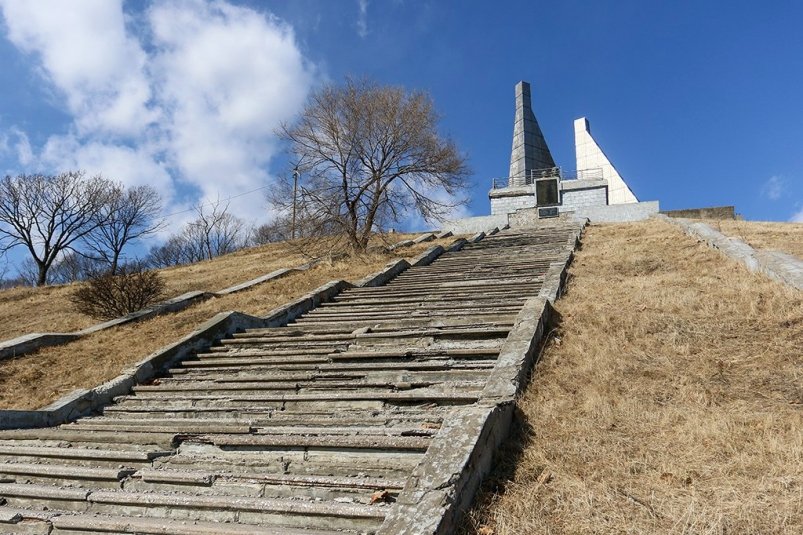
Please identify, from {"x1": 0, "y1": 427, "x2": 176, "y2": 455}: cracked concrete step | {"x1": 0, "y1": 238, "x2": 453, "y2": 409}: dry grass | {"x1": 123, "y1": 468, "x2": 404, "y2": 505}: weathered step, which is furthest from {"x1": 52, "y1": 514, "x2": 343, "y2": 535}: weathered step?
{"x1": 0, "y1": 238, "x2": 453, "y2": 409}: dry grass

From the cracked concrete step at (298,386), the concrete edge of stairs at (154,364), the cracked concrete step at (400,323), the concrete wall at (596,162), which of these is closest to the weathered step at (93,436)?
the concrete edge of stairs at (154,364)

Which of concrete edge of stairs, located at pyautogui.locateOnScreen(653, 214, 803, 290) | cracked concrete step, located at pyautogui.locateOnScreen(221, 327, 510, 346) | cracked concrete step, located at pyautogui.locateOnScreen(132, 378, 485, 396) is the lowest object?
cracked concrete step, located at pyautogui.locateOnScreen(132, 378, 485, 396)

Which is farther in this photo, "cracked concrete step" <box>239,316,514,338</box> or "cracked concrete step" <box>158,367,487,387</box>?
"cracked concrete step" <box>239,316,514,338</box>

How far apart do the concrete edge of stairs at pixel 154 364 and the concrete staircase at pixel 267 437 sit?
0.20 meters

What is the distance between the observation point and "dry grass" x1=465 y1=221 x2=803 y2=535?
3.29 m

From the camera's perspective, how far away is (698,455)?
3.92 meters

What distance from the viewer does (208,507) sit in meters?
3.69

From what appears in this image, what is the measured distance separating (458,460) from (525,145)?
3983cm

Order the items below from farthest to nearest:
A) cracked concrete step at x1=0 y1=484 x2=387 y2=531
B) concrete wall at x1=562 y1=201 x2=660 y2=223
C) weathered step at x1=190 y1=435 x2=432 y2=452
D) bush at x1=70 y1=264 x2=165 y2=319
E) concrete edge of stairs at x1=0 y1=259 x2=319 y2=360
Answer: concrete wall at x1=562 y1=201 x2=660 y2=223 < bush at x1=70 y1=264 x2=165 y2=319 < concrete edge of stairs at x1=0 y1=259 x2=319 y2=360 < weathered step at x1=190 y1=435 x2=432 y2=452 < cracked concrete step at x1=0 y1=484 x2=387 y2=531

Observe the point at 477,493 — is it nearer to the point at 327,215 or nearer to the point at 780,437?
the point at 780,437

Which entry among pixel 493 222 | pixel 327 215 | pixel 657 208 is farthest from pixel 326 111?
pixel 657 208

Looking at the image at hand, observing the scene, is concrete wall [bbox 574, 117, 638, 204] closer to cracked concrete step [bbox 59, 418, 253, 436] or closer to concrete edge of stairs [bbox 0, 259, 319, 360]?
concrete edge of stairs [bbox 0, 259, 319, 360]

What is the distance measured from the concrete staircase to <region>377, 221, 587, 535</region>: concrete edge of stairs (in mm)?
222

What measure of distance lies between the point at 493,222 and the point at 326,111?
49.7 ft
